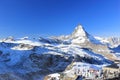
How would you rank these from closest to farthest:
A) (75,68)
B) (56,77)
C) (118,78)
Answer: (118,78) < (56,77) < (75,68)

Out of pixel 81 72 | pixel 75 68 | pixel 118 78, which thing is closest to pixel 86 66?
pixel 75 68

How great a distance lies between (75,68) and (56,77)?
530 inches

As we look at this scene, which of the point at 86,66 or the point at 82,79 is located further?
the point at 86,66

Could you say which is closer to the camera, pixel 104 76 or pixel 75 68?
pixel 104 76

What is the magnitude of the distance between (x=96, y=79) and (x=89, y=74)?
6.76 meters

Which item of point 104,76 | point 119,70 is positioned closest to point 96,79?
point 104,76

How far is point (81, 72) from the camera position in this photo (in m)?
140

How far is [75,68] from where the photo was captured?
15100cm

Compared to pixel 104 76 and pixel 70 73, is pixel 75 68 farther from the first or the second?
pixel 104 76

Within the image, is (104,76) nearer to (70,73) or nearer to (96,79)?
(96,79)

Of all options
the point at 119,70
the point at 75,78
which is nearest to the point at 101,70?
the point at 119,70

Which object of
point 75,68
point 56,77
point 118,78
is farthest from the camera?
point 75,68

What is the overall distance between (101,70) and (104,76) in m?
9.62

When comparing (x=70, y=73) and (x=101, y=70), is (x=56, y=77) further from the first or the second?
(x=101, y=70)
